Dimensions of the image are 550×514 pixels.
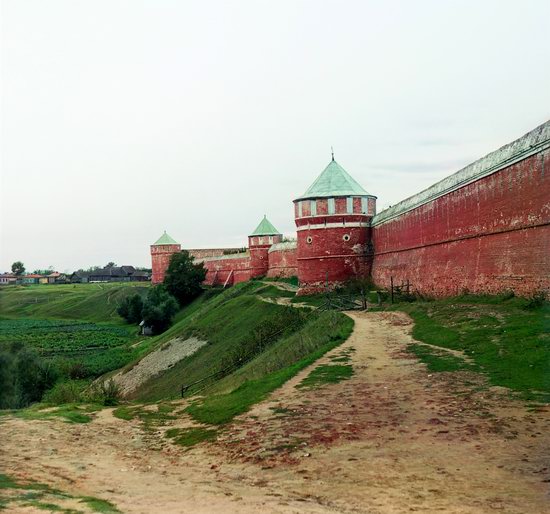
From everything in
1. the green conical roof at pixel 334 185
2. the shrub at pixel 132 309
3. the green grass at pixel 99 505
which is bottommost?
the shrub at pixel 132 309

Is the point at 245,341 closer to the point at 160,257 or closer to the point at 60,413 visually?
the point at 60,413

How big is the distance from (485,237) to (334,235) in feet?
42.6

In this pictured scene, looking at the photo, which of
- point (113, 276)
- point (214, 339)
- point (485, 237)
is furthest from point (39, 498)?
point (113, 276)

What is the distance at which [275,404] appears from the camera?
10.2 meters

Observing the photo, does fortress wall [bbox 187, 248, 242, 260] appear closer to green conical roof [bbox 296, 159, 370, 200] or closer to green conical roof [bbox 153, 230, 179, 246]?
green conical roof [bbox 153, 230, 179, 246]

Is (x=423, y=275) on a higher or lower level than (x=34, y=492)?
higher

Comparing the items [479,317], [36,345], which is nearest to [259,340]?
[479,317]

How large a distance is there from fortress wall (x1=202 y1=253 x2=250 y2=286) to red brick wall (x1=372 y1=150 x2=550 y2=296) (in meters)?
28.8

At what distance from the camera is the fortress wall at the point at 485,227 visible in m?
14.5

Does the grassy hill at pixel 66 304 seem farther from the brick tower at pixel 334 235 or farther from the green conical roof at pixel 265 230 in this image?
the brick tower at pixel 334 235

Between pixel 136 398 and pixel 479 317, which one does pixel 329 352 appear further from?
pixel 136 398

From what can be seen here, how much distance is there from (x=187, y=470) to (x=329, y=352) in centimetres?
710

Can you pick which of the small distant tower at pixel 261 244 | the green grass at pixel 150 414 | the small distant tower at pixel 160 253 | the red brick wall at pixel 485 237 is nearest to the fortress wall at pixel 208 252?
the small distant tower at pixel 160 253

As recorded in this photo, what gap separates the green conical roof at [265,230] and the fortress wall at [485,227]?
24725mm
